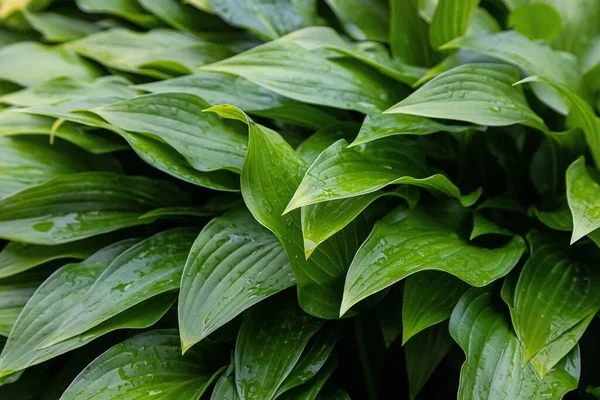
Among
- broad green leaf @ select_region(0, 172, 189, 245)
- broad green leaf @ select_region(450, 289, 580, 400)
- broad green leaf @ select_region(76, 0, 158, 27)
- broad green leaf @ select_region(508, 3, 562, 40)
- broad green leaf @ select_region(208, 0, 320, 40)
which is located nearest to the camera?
broad green leaf @ select_region(450, 289, 580, 400)

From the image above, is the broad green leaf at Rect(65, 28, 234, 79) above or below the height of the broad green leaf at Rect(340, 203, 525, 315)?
above

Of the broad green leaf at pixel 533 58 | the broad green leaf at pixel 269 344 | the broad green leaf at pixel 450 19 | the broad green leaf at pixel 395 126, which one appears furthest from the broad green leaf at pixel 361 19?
the broad green leaf at pixel 269 344

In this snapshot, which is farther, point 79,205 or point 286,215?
point 79,205

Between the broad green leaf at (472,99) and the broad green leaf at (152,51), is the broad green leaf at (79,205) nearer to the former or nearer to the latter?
the broad green leaf at (152,51)

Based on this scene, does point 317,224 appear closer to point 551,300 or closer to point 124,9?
point 551,300

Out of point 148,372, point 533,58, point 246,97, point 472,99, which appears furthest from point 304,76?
point 148,372

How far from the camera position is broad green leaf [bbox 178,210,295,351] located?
651mm

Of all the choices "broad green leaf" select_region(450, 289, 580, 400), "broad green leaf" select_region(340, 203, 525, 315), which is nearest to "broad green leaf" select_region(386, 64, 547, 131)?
"broad green leaf" select_region(340, 203, 525, 315)

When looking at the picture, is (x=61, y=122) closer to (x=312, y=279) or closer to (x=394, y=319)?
(x=312, y=279)

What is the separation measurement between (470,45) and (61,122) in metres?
0.67

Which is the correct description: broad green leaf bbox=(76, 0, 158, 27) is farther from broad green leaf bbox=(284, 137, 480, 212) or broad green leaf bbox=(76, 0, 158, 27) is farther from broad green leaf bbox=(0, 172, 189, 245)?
broad green leaf bbox=(284, 137, 480, 212)

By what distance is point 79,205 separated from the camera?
2.86ft

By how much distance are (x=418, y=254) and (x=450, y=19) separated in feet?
1.58

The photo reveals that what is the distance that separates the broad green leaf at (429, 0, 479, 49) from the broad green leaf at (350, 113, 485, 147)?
243 mm
